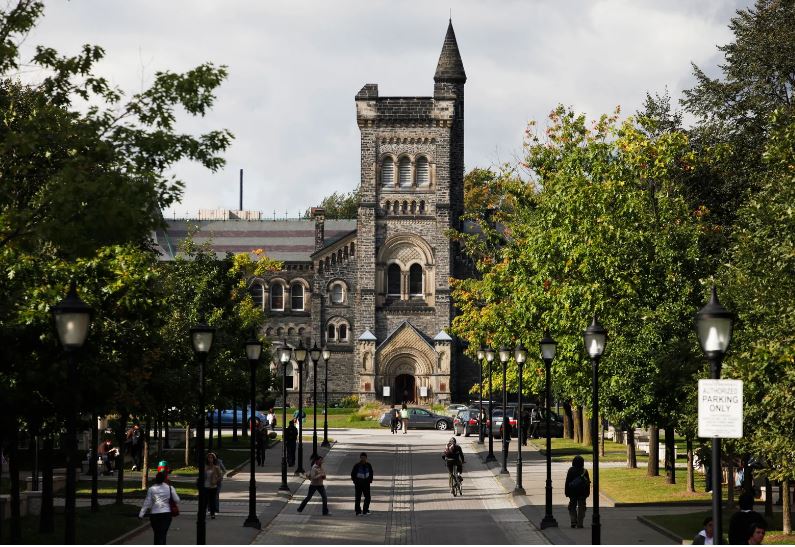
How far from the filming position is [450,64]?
9625 cm

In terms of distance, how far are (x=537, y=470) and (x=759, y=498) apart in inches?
502

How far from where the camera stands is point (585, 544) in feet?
80.8

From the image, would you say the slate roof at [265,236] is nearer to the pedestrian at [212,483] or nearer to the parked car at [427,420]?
the parked car at [427,420]

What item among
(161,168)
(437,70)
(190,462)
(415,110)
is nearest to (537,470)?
(190,462)

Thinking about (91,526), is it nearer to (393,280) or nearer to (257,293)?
(393,280)

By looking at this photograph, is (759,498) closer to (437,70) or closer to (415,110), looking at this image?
(415,110)

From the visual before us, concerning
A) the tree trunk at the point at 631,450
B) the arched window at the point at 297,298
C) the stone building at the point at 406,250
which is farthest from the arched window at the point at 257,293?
the tree trunk at the point at 631,450

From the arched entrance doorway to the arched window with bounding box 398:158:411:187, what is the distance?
43.2ft

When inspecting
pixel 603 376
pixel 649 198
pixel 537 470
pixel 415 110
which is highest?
pixel 415 110

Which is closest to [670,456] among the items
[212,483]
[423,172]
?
[212,483]

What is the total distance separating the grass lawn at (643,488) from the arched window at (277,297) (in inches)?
2437

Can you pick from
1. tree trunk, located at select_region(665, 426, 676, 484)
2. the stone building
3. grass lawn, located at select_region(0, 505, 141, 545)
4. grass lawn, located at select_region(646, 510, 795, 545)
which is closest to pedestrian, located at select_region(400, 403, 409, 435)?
the stone building

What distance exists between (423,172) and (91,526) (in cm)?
6629

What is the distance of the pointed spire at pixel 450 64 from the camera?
9600 centimetres
